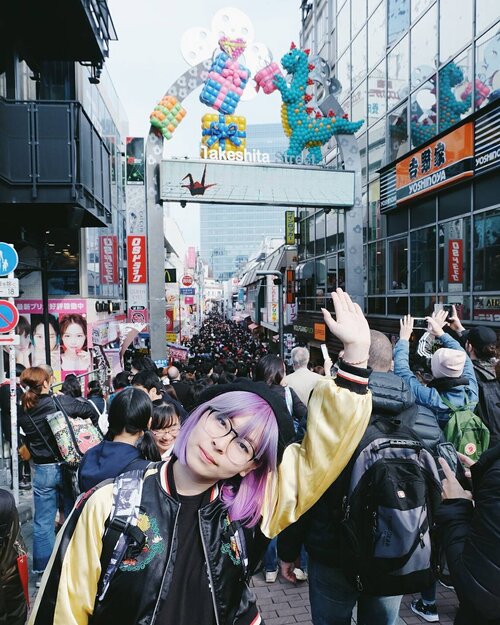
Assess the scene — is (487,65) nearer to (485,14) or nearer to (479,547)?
(485,14)

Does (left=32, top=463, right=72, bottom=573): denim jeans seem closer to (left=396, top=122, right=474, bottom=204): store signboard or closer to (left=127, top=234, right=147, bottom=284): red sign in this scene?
(left=396, top=122, right=474, bottom=204): store signboard

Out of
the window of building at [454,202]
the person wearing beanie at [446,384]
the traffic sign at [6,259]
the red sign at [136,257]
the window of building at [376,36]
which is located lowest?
the person wearing beanie at [446,384]

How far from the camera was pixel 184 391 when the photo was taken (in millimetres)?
6840

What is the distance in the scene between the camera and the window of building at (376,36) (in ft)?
49.6

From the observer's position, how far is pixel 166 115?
537 inches

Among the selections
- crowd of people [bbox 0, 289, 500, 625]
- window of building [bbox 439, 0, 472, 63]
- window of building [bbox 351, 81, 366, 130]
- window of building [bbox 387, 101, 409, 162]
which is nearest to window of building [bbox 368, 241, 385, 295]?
window of building [bbox 387, 101, 409, 162]

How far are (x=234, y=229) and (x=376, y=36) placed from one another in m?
178

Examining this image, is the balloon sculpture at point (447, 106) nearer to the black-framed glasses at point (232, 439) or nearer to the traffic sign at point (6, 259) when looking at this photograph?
the traffic sign at point (6, 259)

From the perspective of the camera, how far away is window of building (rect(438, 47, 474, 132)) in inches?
411

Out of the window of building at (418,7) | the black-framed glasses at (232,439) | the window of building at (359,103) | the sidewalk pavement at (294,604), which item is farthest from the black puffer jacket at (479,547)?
the window of building at (359,103)

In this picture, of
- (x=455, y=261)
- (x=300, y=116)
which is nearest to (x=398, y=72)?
(x=300, y=116)

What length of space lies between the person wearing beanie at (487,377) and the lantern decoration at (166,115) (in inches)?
471

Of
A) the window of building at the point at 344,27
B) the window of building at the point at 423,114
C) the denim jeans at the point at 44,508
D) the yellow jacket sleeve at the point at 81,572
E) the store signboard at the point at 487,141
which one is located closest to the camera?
the yellow jacket sleeve at the point at 81,572

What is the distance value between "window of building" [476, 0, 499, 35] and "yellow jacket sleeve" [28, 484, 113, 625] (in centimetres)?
1181
